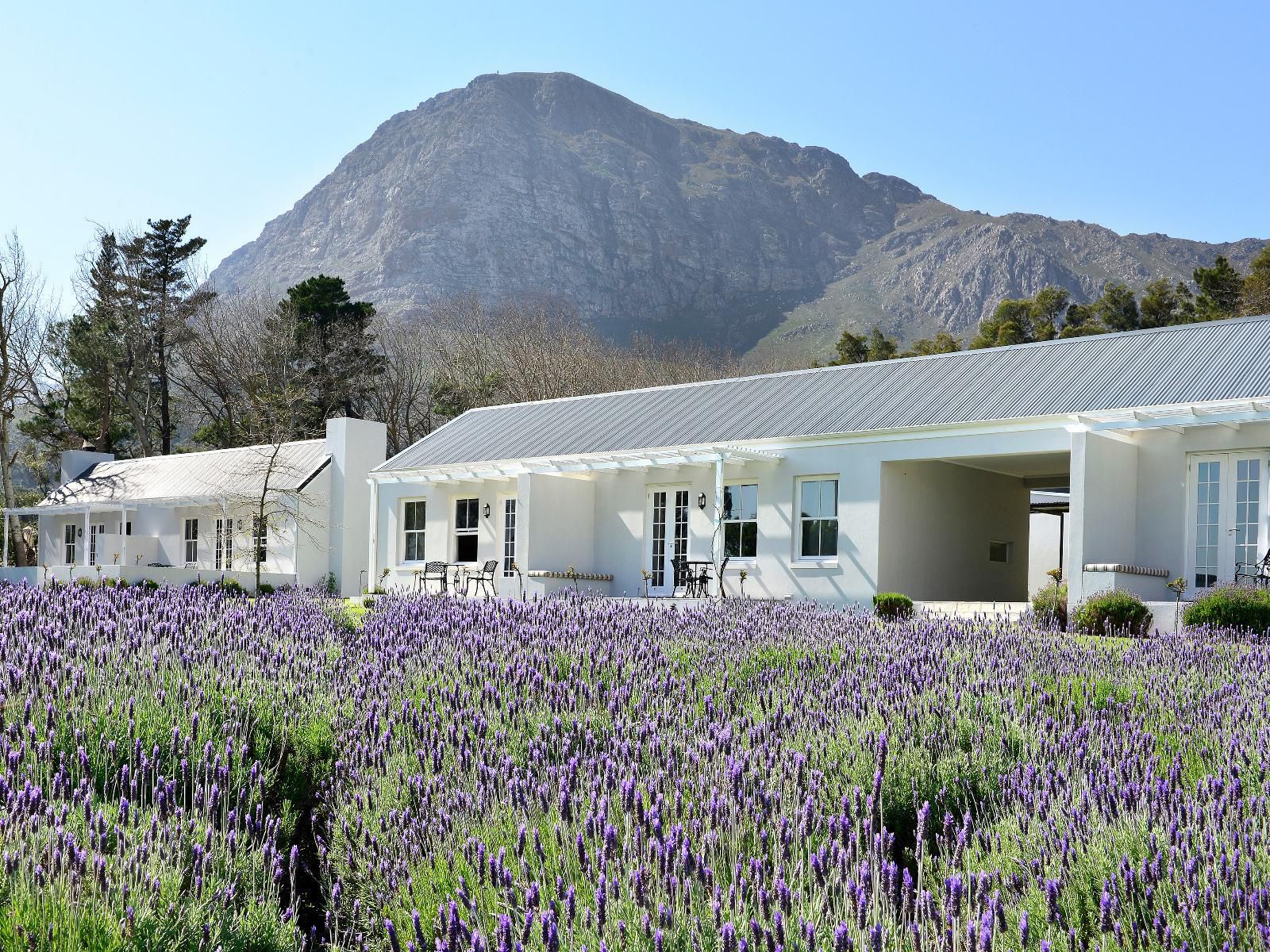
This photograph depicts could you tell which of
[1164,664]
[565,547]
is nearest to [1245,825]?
[1164,664]

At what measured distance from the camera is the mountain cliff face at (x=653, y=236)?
306ft

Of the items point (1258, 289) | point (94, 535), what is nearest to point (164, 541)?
point (94, 535)

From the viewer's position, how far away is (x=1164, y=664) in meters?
6.64

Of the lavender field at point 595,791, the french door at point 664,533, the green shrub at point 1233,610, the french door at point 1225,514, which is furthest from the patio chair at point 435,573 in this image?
the lavender field at point 595,791

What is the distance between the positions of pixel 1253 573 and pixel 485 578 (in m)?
11.5

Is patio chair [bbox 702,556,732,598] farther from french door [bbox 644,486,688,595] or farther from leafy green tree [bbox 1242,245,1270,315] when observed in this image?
leafy green tree [bbox 1242,245,1270,315]

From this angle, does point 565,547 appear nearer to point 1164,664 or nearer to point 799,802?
point 1164,664

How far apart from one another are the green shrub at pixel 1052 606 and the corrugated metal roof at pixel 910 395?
2492mm

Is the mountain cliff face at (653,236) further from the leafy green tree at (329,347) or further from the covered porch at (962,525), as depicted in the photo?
the covered porch at (962,525)

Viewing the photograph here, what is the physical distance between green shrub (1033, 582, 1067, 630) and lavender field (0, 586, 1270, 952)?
633cm

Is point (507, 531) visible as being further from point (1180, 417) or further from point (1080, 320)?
point (1080, 320)

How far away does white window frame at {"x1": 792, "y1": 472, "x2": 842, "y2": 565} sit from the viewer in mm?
16719

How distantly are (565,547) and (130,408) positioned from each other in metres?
29.6

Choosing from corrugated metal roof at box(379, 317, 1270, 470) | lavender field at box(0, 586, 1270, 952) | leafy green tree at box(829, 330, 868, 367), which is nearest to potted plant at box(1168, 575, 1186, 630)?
corrugated metal roof at box(379, 317, 1270, 470)
